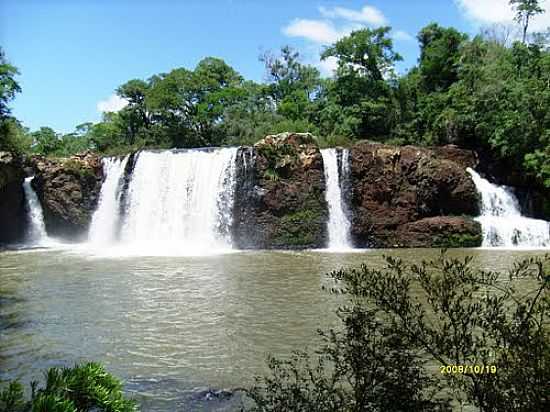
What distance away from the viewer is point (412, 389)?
2.86 m

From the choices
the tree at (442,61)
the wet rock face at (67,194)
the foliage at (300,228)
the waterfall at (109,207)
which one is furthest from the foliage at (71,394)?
the tree at (442,61)

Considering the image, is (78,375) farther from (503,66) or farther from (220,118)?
(220,118)

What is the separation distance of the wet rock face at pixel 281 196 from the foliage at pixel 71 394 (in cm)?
1803

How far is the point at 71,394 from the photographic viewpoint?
271 cm

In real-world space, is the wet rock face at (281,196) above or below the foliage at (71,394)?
above

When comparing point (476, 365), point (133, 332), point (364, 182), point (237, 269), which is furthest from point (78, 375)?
point (364, 182)

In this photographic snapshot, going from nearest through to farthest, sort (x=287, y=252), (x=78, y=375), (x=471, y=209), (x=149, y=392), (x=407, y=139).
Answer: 1. (x=78, y=375)
2. (x=149, y=392)
3. (x=287, y=252)
4. (x=471, y=209)
5. (x=407, y=139)

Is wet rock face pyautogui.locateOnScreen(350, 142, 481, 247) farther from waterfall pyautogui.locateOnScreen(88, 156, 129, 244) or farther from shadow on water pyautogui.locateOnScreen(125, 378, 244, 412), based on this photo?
shadow on water pyautogui.locateOnScreen(125, 378, 244, 412)

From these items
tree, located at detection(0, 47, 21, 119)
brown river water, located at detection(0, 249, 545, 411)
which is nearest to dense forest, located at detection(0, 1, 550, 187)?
tree, located at detection(0, 47, 21, 119)

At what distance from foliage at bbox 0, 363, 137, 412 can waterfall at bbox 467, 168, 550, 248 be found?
19088 millimetres

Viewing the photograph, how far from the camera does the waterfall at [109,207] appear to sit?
23625 mm

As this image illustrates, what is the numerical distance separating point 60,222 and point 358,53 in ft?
64.9

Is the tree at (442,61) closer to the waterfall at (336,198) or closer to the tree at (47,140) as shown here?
the waterfall at (336,198)

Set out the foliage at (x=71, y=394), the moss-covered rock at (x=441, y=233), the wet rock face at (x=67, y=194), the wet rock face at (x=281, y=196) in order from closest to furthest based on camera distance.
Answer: the foliage at (x=71, y=394) → the moss-covered rock at (x=441, y=233) → the wet rock face at (x=281, y=196) → the wet rock face at (x=67, y=194)
